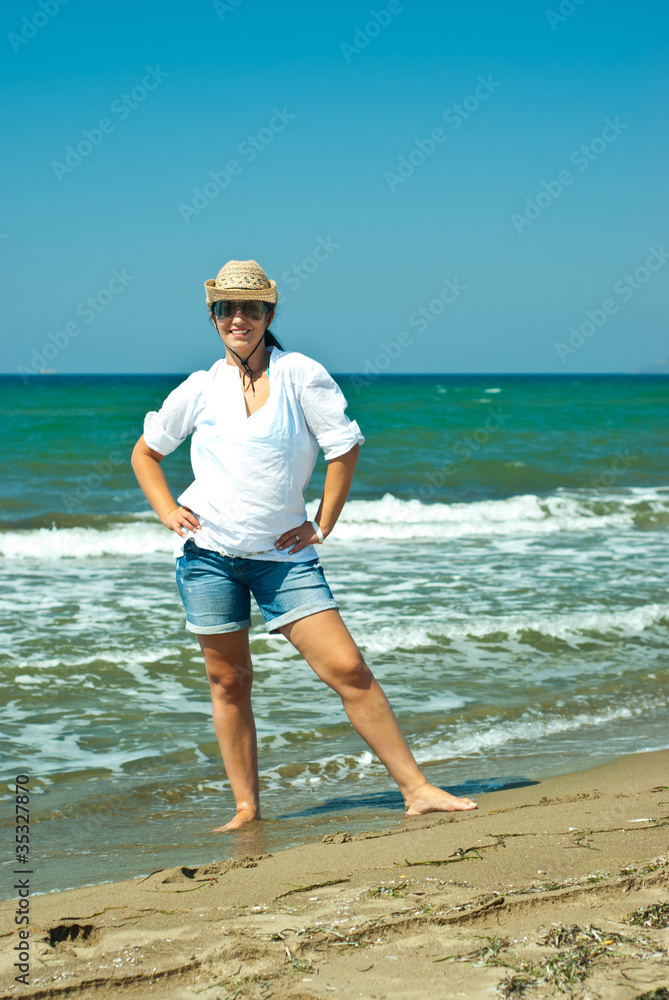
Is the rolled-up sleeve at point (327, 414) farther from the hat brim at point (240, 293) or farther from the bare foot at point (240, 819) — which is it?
the bare foot at point (240, 819)

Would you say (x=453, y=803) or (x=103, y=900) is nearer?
(x=103, y=900)

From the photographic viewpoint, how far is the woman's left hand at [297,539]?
10.6 feet

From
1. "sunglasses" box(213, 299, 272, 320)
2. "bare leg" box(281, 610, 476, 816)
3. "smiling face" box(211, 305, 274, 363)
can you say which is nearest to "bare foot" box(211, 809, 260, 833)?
"bare leg" box(281, 610, 476, 816)

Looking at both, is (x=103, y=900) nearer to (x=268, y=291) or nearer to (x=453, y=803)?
(x=453, y=803)

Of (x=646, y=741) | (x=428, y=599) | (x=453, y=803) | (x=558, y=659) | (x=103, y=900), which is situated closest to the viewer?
(x=103, y=900)

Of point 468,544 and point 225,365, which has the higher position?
point 225,365

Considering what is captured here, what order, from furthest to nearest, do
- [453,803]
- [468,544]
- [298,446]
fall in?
[468,544] → [453,803] → [298,446]

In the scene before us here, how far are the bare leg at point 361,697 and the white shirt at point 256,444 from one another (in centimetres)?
29

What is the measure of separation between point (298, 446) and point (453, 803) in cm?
155

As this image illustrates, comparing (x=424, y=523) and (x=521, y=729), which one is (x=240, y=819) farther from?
(x=424, y=523)

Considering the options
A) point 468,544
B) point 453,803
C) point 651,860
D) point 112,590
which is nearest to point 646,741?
point 453,803

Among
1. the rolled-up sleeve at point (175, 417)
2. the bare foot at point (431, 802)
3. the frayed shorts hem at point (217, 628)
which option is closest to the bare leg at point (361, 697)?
the bare foot at point (431, 802)

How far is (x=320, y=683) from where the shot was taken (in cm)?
591

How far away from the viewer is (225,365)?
329 cm
